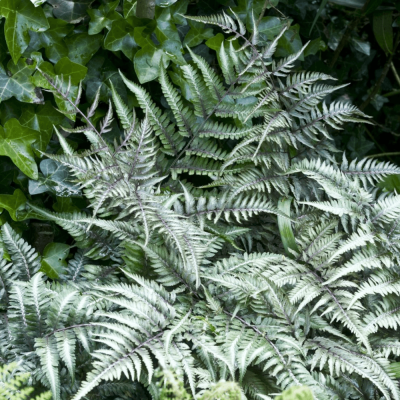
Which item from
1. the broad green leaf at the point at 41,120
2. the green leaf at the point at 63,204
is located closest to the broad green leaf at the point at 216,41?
the broad green leaf at the point at 41,120

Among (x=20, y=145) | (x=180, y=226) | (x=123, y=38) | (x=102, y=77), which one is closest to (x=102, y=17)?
(x=123, y=38)

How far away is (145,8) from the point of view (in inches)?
61.9

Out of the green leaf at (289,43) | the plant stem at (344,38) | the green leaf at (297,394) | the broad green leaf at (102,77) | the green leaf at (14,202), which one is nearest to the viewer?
the green leaf at (297,394)

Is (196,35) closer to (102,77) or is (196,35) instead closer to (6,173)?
(102,77)

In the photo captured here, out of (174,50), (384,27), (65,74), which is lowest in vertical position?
(65,74)

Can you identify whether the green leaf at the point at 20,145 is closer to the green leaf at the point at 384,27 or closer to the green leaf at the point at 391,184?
the green leaf at the point at 391,184

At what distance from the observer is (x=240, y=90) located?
153 centimetres

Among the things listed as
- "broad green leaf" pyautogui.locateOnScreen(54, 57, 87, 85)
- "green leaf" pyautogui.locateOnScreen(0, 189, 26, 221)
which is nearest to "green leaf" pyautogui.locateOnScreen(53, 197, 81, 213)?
"green leaf" pyautogui.locateOnScreen(0, 189, 26, 221)

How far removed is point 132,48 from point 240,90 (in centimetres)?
41

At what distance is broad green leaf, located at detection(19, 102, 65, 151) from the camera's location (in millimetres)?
1556

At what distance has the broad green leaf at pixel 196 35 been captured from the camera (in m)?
1.63

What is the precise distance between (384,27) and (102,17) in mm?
1230

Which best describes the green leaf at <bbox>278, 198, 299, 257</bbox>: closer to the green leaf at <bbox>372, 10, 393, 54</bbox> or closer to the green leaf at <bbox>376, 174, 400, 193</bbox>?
the green leaf at <bbox>376, 174, 400, 193</bbox>

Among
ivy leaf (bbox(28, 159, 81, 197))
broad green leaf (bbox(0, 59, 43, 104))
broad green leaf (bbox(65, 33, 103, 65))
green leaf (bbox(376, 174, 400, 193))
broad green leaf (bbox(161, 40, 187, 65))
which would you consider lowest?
ivy leaf (bbox(28, 159, 81, 197))
